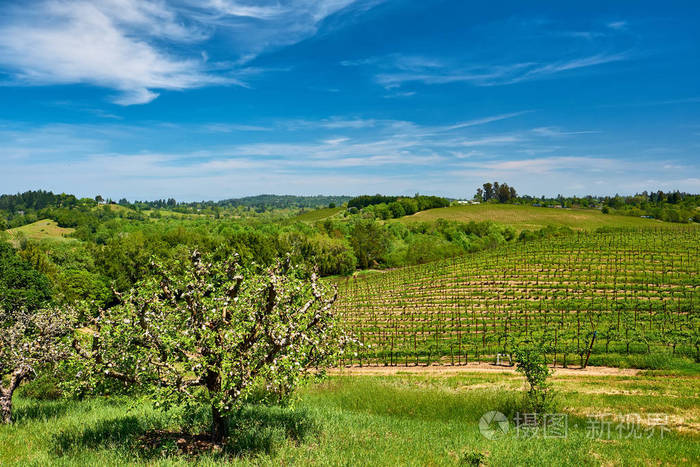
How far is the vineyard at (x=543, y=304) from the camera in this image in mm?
34688

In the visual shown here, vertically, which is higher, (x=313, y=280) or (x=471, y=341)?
(x=313, y=280)

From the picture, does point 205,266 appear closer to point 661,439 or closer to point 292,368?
point 292,368

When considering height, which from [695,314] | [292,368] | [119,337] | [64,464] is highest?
[119,337]

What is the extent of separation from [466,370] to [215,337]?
82.2 ft

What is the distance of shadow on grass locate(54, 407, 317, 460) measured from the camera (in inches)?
439

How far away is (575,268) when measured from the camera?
6512cm

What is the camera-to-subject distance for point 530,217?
170 meters

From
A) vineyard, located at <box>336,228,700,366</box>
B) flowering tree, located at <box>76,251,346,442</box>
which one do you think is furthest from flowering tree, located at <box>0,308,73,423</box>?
vineyard, located at <box>336,228,700,366</box>

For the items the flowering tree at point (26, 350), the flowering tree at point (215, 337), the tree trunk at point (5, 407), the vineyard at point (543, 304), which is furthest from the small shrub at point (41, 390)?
the vineyard at point (543, 304)

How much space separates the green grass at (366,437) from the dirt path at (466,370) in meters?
7.84

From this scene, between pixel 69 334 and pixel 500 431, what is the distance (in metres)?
17.1

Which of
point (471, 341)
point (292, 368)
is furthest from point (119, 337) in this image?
point (471, 341)

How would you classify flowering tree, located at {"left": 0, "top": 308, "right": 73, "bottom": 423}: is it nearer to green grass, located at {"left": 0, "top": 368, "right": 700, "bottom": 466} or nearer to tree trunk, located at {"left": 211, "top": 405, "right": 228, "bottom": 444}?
green grass, located at {"left": 0, "top": 368, "right": 700, "bottom": 466}
